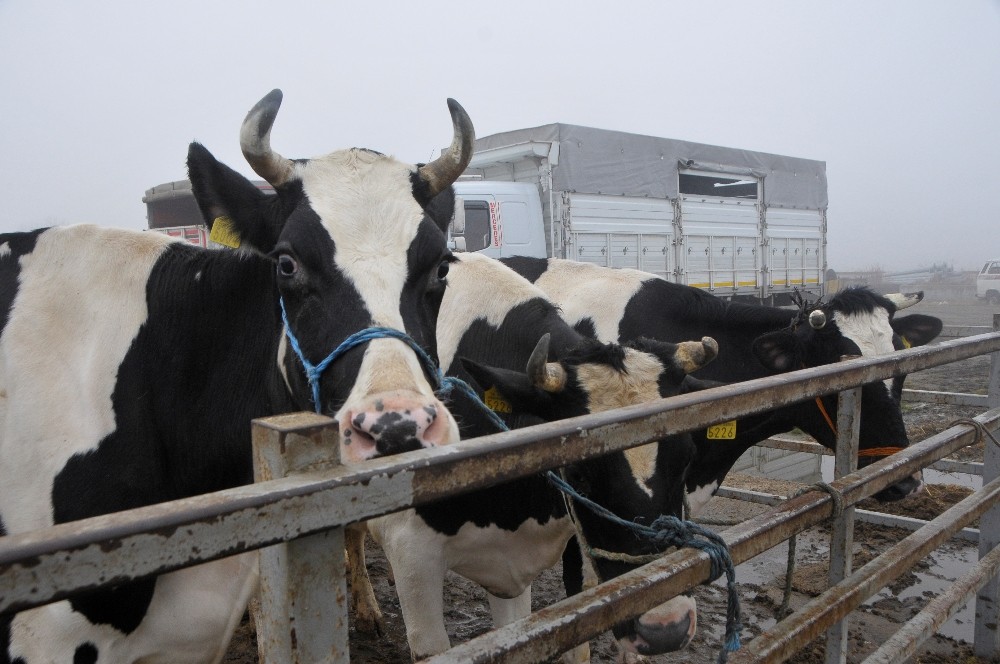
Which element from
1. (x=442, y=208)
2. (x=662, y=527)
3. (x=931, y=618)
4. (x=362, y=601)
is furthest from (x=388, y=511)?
(x=362, y=601)

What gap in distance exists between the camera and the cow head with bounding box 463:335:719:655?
85.3 inches

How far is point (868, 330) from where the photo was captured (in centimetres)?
433

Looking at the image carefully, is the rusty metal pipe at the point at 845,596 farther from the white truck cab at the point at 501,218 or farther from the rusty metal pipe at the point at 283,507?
the white truck cab at the point at 501,218

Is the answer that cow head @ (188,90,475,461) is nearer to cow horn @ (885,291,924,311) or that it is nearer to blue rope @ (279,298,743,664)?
blue rope @ (279,298,743,664)

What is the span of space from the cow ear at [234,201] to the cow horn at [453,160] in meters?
0.55

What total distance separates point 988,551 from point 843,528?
1.91 meters

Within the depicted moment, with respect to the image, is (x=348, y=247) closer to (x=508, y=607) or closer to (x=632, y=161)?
(x=508, y=607)

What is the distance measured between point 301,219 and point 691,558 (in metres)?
1.55

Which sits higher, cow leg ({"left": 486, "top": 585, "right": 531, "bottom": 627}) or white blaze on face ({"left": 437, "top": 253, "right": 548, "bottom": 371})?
white blaze on face ({"left": 437, "top": 253, "right": 548, "bottom": 371})

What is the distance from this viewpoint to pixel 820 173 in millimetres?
16375

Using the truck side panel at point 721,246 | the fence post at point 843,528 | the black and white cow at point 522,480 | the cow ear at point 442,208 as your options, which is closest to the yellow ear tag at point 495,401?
the black and white cow at point 522,480

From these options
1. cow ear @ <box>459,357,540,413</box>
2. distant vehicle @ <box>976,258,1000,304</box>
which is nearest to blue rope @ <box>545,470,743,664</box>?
cow ear @ <box>459,357,540,413</box>

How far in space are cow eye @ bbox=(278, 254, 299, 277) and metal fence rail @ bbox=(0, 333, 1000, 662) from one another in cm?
126

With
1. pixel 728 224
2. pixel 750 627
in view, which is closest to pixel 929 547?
pixel 750 627
